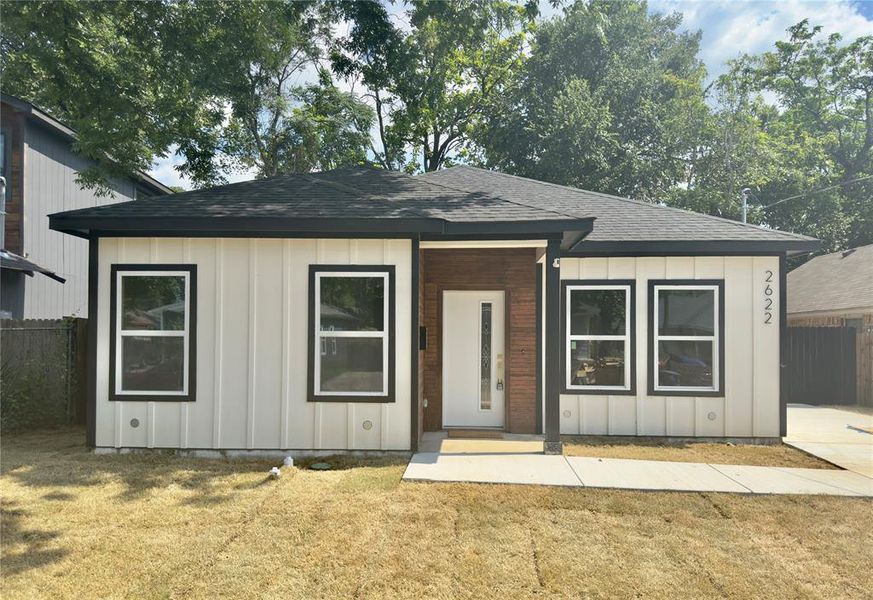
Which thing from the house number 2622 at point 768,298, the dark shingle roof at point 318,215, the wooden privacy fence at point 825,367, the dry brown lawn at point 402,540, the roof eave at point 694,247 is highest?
the dark shingle roof at point 318,215

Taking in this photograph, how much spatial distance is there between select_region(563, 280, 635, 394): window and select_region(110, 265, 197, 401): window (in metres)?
5.16

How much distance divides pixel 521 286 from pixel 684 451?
3.12 meters

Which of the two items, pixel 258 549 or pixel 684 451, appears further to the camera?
pixel 684 451

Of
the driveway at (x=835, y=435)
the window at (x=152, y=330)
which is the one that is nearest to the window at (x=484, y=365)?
the window at (x=152, y=330)

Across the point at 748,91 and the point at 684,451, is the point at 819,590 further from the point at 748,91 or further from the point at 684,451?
the point at 748,91

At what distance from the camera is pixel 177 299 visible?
20.8 feet

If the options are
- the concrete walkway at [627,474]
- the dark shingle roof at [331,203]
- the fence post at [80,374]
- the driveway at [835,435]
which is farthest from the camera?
the fence post at [80,374]

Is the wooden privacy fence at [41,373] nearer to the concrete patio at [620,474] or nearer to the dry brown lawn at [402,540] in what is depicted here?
the dry brown lawn at [402,540]

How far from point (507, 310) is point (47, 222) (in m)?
11.0

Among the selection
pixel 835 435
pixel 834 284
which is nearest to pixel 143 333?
pixel 835 435

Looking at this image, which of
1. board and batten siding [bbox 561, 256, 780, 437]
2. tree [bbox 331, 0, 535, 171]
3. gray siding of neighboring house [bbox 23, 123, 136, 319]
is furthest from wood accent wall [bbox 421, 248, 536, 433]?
gray siding of neighboring house [bbox 23, 123, 136, 319]

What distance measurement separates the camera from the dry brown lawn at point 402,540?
3.33 meters

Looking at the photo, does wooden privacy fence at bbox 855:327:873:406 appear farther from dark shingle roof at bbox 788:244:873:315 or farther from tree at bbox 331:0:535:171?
tree at bbox 331:0:535:171

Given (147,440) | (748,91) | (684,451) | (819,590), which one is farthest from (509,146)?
(819,590)
